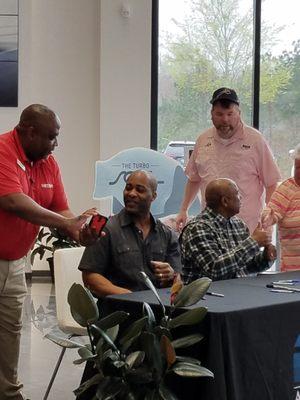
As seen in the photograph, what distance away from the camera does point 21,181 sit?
10.6ft

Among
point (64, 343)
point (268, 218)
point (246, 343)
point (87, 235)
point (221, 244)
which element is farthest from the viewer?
point (268, 218)

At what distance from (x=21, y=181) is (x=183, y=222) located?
1.78 m

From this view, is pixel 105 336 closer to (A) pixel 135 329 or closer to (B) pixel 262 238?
(A) pixel 135 329

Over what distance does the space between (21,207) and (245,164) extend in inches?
69.5

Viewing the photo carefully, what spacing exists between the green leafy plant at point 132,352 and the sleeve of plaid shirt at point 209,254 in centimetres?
78

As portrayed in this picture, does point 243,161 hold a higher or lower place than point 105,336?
higher

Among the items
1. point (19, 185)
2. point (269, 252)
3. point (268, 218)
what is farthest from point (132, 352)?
point (268, 218)

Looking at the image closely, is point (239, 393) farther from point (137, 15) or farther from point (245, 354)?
point (137, 15)

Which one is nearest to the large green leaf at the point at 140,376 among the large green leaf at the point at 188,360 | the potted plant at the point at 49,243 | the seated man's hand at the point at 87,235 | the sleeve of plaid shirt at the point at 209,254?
the large green leaf at the point at 188,360

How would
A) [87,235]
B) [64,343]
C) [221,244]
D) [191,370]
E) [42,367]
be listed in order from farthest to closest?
[42,367] < [221,244] < [87,235] < [64,343] < [191,370]

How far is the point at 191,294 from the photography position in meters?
2.62

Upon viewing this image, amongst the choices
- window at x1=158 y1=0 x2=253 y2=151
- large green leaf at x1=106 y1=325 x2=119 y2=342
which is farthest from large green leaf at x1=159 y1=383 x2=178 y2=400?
window at x1=158 y1=0 x2=253 y2=151

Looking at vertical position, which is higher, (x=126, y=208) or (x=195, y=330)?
(x=126, y=208)

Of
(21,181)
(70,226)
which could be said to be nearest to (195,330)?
(70,226)
